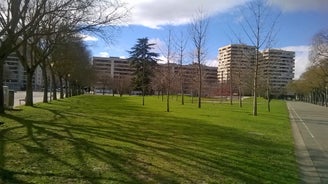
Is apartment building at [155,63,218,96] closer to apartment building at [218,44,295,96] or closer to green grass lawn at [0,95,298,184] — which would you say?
apartment building at [218,44,295,96]

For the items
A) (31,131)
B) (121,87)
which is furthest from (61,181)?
(121,87)

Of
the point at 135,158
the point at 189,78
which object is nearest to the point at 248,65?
the point at 189,78

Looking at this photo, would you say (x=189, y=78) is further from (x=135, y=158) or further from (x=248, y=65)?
(x=135, y=158)

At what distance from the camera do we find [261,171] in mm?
8930

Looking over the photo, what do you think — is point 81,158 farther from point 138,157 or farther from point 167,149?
point 167,149

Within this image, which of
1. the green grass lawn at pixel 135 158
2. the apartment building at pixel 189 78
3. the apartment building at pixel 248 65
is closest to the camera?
the green grass lawn at pixel 135 158

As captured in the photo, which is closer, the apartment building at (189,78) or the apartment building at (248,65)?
the apartment building at (248,65)

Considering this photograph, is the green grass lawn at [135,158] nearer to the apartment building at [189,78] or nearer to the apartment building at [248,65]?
the apartment building at [248,65]

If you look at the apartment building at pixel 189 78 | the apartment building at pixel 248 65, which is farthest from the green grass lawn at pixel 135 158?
the apartment building at pixel 189 78

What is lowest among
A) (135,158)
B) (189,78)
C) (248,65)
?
(135,158)

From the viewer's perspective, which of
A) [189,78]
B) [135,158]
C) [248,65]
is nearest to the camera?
[135,158]

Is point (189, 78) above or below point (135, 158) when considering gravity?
above

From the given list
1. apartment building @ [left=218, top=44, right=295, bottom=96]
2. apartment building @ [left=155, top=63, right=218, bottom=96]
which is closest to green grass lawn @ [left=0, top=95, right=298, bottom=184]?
apartment building @ [left=218, top=44, right=295, bottom=96]

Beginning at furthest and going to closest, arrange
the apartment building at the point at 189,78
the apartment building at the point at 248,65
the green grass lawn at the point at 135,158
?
the apartment building at the point at 189,78
the apartment building at the point at 248,65
the green grass lawn at the point at 135,158
